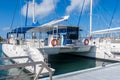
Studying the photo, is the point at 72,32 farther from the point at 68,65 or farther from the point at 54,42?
the point at 68,65

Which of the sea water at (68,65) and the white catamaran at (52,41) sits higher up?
the white catamaran at (52,41)

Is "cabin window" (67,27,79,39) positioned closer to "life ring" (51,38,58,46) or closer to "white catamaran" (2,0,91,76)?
"white catamaran" (2,0,91,76)

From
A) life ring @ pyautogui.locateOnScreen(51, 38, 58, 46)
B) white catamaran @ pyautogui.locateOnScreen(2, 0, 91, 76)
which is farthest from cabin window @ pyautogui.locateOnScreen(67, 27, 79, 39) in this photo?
life ring @ pyautogui.locateOnScreen(51, 38, 58, 46)

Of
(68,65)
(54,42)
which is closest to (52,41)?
(54,42)

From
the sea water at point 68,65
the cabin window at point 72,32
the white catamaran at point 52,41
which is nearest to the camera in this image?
the sea water at point 68,65

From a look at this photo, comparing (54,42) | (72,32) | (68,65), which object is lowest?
(68,65)

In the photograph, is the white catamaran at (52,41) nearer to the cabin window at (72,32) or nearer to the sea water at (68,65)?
the cabin window at (72,32)

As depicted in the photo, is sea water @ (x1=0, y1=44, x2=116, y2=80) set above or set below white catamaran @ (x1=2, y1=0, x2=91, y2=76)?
below

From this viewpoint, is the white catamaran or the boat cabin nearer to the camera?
the white catamaran

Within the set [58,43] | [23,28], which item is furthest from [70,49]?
[23,28]

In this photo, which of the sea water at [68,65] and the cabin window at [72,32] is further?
the cabin window at [72,32]

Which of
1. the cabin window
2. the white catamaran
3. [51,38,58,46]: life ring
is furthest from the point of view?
the cabin window

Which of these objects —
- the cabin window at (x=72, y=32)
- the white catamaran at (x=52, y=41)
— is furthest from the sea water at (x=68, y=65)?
the cabin window at (x=72, y=32)

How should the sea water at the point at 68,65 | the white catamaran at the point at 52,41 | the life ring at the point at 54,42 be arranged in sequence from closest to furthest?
the sea water at the point at 68,65
the white catamaran at the point at 52,41
the life ring at the point at 54,42
